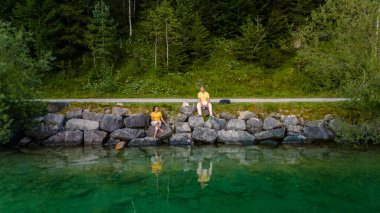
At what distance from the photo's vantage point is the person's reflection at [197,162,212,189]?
1709cm

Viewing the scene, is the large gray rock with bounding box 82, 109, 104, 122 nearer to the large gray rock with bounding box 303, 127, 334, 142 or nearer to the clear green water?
the clear green water

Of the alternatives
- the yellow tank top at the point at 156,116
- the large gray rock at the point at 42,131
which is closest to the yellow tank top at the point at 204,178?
the yellow tank top at the point at 156,116

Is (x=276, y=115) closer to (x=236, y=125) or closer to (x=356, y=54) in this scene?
(x=236, y=125)

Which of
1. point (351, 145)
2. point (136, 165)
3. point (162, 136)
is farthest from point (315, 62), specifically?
point (136, 165)

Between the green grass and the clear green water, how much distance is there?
10351 millimetres

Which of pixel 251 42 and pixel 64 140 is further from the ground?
pixel 251 42

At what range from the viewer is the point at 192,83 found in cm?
3484

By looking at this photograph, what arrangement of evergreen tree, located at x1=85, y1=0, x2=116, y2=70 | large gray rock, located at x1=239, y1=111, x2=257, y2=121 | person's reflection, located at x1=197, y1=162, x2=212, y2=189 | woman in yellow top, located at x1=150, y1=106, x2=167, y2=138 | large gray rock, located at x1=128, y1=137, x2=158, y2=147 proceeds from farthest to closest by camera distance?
evergreen tree, located at x1=85, y1=0, x2=116, y2=70 → large gray rock, located at x1=239, y1=111, x2=257, y2=121 → woman in yellow top, located at x1=150, y1=106, x2=167, y2=138 → large gray rock, located at x1=128, y1=137, x2=158, y2=147 → person's reflection, located at x1=197, y1=162, x2=212, y2=189

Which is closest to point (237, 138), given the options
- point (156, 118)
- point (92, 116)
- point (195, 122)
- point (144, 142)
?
point (195, 122)

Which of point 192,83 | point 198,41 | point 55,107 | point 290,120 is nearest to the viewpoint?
point 290,120

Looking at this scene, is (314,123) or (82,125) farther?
(82,125)

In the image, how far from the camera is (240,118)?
81.0 feet

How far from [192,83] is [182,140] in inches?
464

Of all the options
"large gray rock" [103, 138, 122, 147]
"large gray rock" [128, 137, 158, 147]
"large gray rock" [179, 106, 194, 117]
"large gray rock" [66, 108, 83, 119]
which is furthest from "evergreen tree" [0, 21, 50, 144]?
"large gray rock" [179, 106, 194, 117]
